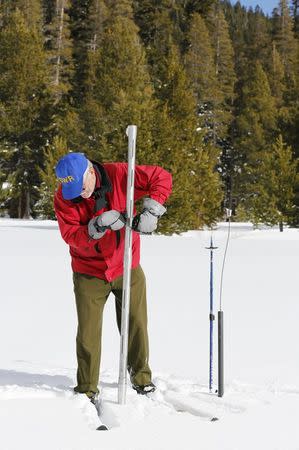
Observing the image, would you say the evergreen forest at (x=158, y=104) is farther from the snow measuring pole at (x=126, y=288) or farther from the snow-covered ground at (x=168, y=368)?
the snow measuring pole at (x=126, y=288)

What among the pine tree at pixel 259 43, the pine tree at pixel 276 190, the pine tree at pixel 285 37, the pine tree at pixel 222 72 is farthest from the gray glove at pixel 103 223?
the pine tree at pixel 285 37

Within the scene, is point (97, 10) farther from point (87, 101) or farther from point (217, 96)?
point (87, 101)

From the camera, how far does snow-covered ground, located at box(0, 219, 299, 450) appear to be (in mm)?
3416

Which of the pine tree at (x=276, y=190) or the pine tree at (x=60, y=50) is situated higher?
the pine tree at (x=60, y=50)

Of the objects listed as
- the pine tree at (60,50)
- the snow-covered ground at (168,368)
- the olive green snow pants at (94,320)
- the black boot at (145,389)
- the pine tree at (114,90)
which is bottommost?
the snow-covered ground at (168,368)

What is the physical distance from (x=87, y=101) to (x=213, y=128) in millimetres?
18374

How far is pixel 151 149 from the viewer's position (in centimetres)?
2512

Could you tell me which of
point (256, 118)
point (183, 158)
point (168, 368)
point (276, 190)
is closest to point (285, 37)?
point (256, 118)

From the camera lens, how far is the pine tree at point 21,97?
34.9 metres

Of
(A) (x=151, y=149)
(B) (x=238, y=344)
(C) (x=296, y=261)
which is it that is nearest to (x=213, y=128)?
(A) (x=151, y=149)

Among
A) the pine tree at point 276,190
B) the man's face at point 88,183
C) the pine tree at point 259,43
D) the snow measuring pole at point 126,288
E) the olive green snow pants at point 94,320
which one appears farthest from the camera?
the pine tree at point 259,43

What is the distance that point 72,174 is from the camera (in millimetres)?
3648

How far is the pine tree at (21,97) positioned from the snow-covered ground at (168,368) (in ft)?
83.3

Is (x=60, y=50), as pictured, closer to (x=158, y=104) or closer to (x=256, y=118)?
(x=256, y=118)
